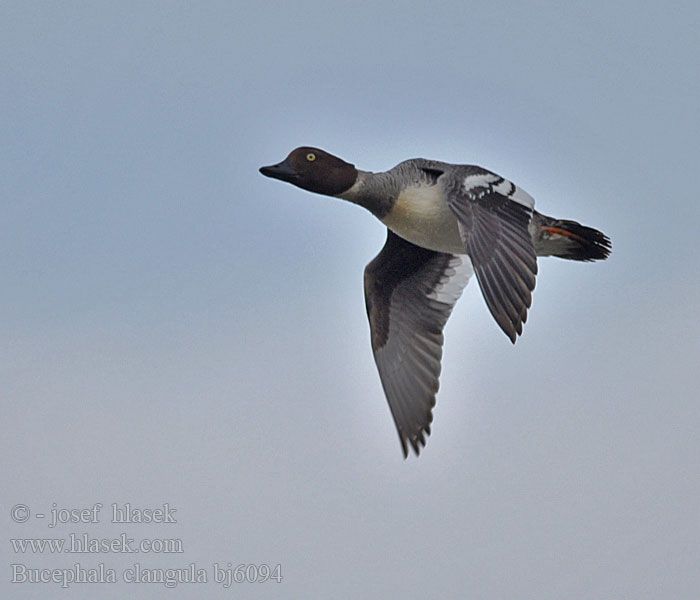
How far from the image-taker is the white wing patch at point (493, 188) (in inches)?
324

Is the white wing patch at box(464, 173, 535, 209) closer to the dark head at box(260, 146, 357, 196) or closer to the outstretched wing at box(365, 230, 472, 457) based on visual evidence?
the dark head at box(260, 146, 357, 196)

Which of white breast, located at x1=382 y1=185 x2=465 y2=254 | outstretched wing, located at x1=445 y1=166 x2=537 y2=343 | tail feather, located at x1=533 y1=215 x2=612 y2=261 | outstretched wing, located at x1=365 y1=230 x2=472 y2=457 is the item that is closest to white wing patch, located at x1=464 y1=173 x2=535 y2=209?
outstretched wing, located at x1=445 y1=166 x2=537 y2=343

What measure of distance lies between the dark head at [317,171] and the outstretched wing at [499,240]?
863 millimetres

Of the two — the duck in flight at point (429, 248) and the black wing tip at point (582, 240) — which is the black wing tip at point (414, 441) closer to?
the duck in flight at point (429, 248)

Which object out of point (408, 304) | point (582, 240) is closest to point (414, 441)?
point (408, 304)

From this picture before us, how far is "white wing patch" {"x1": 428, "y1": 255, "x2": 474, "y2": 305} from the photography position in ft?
32.3

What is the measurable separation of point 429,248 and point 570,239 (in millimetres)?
1148

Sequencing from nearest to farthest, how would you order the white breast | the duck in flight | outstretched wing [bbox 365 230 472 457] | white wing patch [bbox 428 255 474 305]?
the duck in flight → the white breast → outstretched wing [bbox 365 230 472 457] → white wing patch [bbox 428 255 474 305]

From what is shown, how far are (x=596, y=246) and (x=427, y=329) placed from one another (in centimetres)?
166

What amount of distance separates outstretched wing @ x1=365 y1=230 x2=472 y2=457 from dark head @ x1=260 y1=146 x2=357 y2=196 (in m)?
1.15

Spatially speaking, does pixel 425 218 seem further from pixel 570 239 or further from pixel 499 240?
pixel 570 239

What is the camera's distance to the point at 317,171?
8688mm

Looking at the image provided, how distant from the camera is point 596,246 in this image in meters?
9.07

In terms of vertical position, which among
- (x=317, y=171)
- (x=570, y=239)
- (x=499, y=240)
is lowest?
(x=499, y=240)
